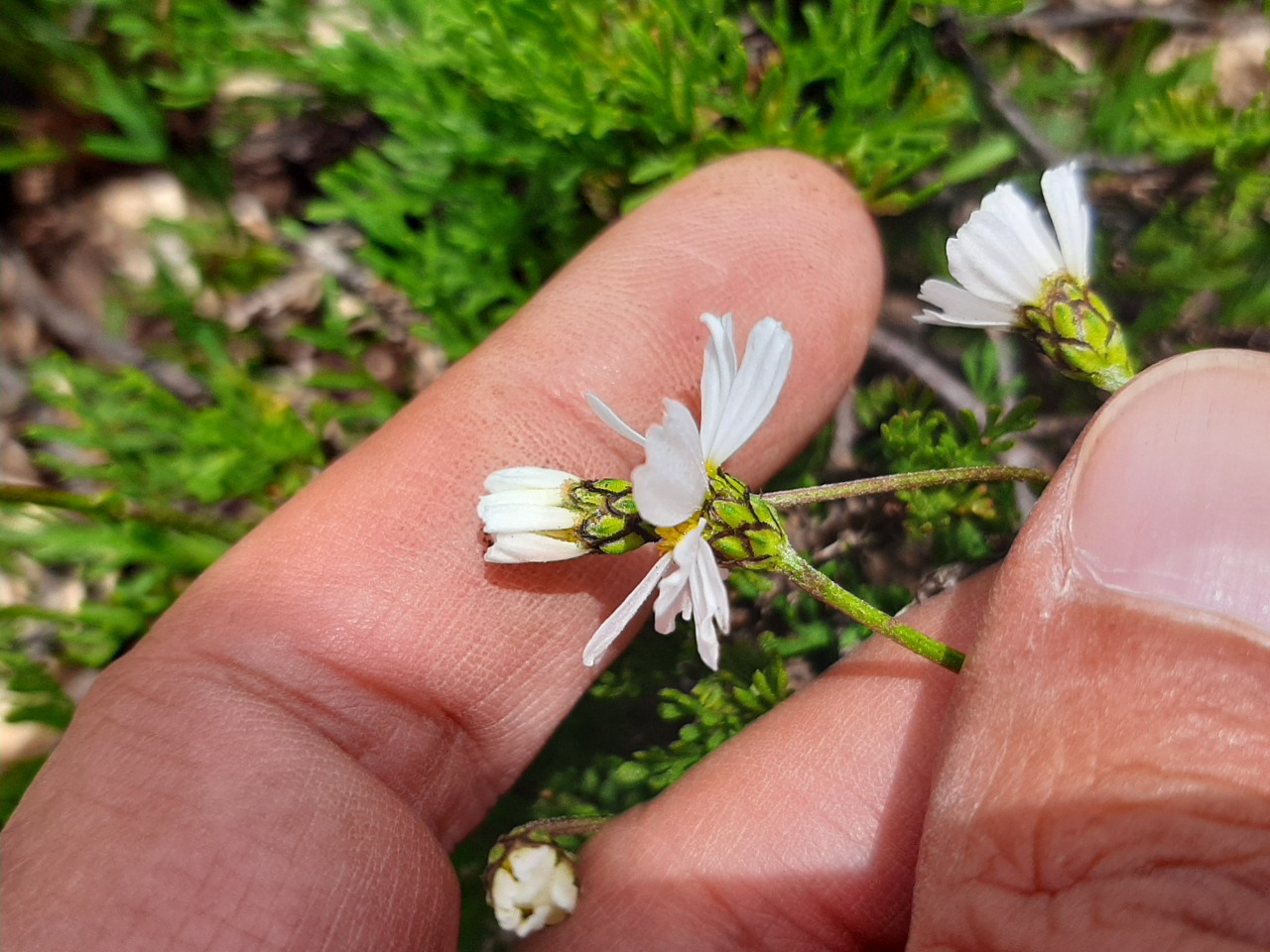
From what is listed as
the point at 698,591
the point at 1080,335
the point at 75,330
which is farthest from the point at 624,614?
the point at 75,330

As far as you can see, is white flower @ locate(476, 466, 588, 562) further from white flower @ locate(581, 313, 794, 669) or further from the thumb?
the thumb

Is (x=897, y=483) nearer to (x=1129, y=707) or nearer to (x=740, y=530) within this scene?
(x=740, y=530)

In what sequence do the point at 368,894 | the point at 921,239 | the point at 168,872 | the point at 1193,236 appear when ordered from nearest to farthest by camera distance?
the point at 168,872 < the point at 368,894 < the point at 1193,236 < the point at 921,239

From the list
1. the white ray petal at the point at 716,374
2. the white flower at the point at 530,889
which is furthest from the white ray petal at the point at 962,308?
the white flower at the point at 530,889

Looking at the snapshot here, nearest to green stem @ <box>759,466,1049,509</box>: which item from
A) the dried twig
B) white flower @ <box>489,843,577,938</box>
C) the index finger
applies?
the index finger

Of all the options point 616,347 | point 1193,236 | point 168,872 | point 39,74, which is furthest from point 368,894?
point 39,74

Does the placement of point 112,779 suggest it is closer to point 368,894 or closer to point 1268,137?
point 368,894
